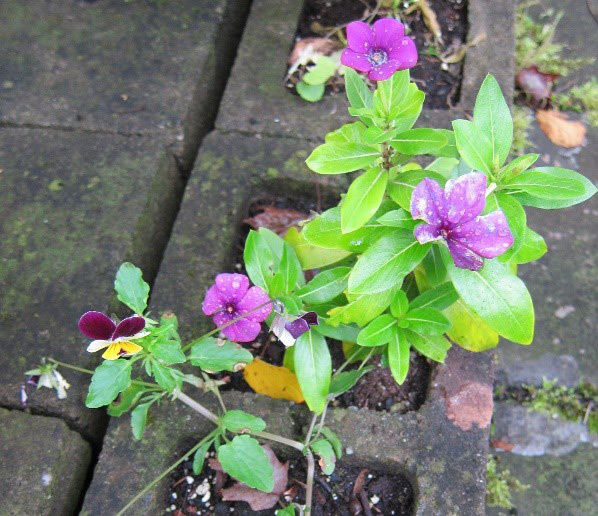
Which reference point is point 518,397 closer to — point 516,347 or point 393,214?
point 516,347

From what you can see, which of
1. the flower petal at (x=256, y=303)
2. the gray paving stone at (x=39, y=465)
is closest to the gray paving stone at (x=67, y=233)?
the gray paving stone at (x=39, y=465)

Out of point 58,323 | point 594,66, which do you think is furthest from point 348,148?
point 594,66

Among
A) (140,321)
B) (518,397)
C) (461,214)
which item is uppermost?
(461,214)

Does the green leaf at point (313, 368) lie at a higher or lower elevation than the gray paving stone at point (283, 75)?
lower

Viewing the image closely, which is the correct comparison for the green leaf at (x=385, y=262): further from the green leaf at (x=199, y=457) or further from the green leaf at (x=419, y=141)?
the green leaf at (x=199, y=457)

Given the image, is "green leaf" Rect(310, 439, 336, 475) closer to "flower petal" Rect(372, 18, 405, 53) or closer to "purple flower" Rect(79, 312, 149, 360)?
"purple flower" Rect(79, 312, 149, 360)

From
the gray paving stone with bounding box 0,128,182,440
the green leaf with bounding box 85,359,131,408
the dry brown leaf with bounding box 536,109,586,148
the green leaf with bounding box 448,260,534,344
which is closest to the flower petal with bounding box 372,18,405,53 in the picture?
the green leaf with bounding box 448,260,534,344
